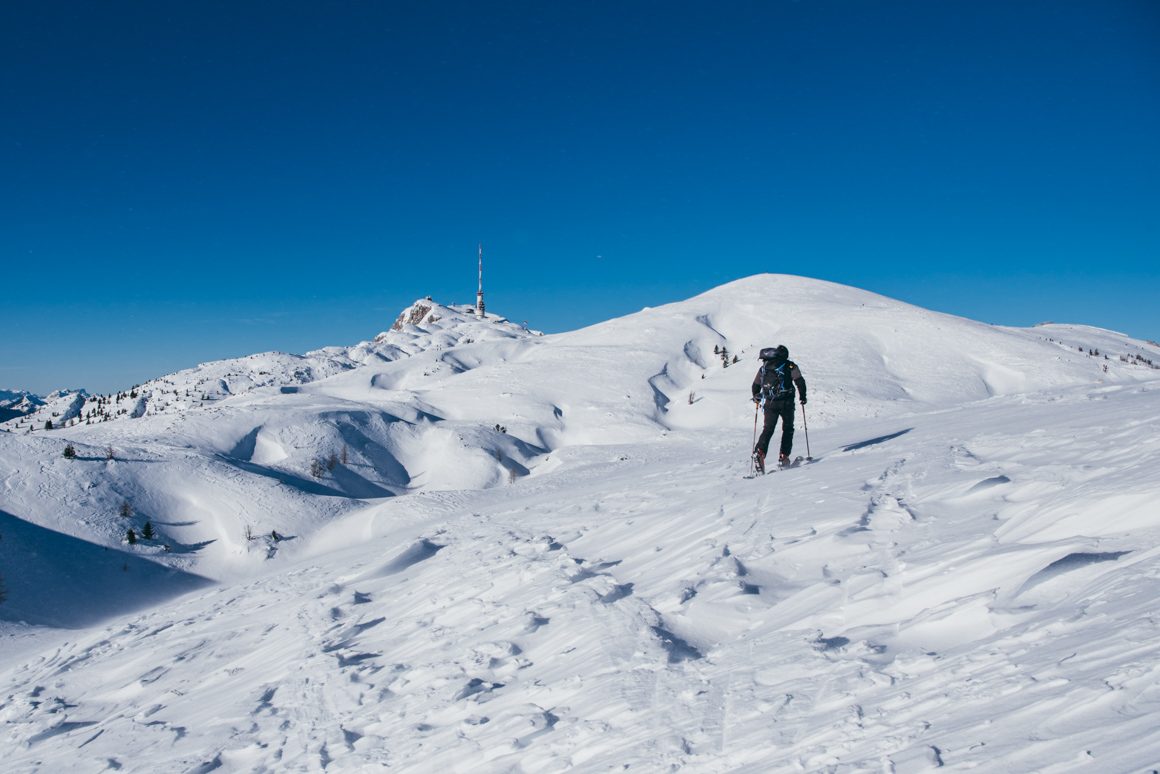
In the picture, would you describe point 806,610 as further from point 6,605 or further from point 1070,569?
point 6,605

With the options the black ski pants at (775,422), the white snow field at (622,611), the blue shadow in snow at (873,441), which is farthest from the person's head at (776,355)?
the blue shadow in snow at (873,441)

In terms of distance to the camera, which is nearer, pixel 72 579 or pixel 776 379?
pixel 776 379

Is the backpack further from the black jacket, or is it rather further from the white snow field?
the white snow field

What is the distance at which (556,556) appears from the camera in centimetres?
643

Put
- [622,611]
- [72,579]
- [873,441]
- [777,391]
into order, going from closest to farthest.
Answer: [622,611]
[777,391]
[72,579]
[873,441]

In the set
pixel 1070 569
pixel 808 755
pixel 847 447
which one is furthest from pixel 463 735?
pixel 847 447

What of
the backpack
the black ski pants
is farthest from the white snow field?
the backpack

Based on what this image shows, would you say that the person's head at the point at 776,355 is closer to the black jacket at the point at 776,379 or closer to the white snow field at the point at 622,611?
the black jacket at the point at 776,379

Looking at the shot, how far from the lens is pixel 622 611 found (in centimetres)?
461

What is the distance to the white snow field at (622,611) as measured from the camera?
272cm

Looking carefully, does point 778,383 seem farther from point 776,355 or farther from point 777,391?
point 776,355

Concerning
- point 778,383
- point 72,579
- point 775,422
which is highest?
point 778,383

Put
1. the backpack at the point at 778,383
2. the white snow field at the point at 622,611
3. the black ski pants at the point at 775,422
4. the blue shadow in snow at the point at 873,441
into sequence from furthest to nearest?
the blue shadow in snow at the point at 873,441
the backpack at the point at 778,383
the black ski pants at the point at 775,422
the white snow field at the point at 622,611

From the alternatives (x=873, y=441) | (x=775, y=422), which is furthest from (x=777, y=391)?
(x=873, y=441)
